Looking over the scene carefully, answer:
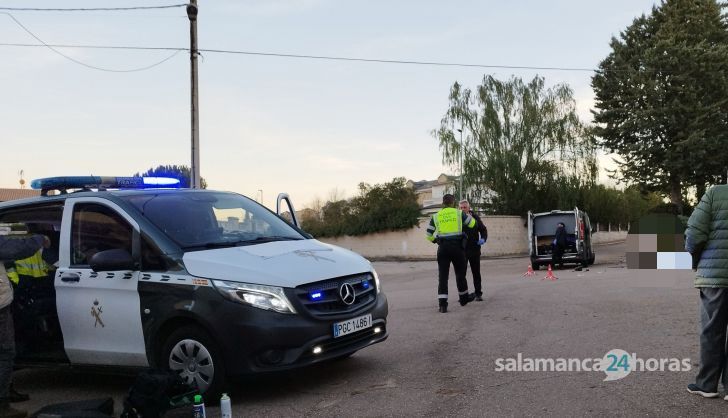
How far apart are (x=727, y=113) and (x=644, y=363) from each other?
107ft

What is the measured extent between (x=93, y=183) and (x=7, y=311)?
5.40ft

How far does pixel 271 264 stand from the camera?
5.51 meters

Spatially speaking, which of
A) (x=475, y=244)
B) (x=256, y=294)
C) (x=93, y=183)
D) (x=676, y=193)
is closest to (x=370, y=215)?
(x=676, y=193)

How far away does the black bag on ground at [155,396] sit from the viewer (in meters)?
4.74

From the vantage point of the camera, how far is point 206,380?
17.6ft

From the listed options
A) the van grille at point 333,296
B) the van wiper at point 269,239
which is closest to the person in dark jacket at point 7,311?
the van wiper at point 269,239

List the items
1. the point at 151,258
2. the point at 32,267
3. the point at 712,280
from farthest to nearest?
the point at 32,267 → the point at 151,258 → the point at 712,280

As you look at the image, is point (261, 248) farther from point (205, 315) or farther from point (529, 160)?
point (529, 160)

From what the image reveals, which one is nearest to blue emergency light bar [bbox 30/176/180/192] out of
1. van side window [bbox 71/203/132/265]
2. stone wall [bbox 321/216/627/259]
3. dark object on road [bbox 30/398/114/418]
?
van side window [bbox 71/203/132/265]

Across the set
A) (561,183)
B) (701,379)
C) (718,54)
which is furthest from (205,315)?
(561,183)

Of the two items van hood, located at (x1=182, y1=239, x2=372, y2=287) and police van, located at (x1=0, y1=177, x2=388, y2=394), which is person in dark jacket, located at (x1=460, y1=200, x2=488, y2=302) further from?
van hood, located at (x1=182, y1=239, x2=372, y2=287)

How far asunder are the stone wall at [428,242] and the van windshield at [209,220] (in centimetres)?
3439

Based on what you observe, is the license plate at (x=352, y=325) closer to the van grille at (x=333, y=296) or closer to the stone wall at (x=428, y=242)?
the van grille at (x=333, y=296)

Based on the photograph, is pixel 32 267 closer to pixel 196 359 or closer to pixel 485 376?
pixel 196 359
